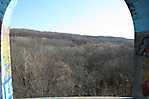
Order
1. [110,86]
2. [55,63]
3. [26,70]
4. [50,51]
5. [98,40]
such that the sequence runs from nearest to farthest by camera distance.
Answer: [110,86]
[26,70]
[55,63]
[50,51]
[98,40]

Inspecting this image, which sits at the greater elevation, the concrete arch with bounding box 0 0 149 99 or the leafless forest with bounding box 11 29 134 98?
the concrete arch with bounding box 0 0 149 99

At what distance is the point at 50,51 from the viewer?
58.7ft

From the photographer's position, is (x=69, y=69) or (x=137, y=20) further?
(x=69, y=69)

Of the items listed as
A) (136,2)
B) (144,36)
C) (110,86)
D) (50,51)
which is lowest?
(110,86)

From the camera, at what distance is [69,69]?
15.2 meters

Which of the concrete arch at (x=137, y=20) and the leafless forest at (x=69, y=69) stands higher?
the concrete arch at (x=137, y=20)

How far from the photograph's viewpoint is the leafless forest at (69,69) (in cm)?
1286

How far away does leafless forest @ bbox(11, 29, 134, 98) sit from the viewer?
42.2 feet

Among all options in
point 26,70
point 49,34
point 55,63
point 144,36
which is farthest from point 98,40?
point 144,36

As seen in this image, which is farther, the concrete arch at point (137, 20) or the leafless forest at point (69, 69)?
the leafless forest at point (69, 69)

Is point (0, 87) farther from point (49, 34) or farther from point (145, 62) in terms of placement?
point (49, 34)

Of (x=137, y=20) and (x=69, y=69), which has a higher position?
(x=137, y=20)

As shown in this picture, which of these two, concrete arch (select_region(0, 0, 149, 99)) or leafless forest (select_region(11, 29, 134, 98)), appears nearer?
concrete arch (select_region(0, 0, 149, 99))

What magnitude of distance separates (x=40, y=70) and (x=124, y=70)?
4.66 m
